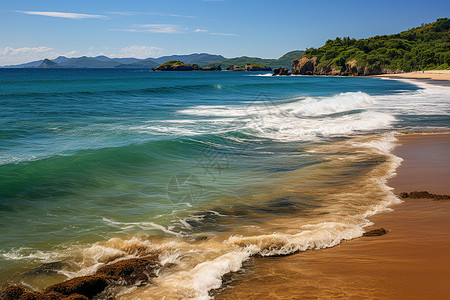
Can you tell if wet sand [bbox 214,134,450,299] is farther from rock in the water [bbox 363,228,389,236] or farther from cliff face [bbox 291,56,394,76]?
cliff face [bbox 291,56,394,76]

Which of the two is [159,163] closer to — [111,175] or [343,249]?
[111,175]

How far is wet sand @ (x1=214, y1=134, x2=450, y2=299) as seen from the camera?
13.9ft

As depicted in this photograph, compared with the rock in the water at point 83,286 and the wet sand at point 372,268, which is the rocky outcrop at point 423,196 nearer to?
the wet sand at point 372,268

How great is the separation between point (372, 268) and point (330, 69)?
123030 millimetres

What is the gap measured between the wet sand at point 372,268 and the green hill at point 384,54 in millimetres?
98018

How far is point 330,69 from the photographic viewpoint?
394 feet

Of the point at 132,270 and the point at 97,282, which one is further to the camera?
the point at 132,270

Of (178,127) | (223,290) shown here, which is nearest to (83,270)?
(223,290)

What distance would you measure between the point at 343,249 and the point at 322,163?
5905 millimetres

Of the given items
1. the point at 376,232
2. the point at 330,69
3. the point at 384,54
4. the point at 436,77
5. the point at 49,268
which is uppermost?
the point at 384,54

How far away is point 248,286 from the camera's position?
14.7ft

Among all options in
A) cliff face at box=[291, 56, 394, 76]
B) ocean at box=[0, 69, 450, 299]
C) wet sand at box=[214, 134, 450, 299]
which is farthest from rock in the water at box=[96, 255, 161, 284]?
cliff face at box=[291, 56, 394, 76]

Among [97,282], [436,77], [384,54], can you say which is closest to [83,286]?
[97,282]

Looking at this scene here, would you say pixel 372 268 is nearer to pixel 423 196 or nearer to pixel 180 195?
pixel 423 196
